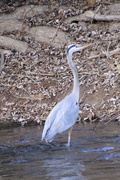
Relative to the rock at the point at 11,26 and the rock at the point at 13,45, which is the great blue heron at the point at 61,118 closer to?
the rock at the point at 13,45

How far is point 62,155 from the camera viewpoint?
22.2 feet

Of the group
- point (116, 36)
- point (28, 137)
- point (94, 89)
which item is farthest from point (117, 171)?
point (116, 36)

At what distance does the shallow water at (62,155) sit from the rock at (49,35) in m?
4.42

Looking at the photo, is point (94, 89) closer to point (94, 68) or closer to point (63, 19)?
point (94, 68)

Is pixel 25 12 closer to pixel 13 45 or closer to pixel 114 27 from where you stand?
pixel 13 45

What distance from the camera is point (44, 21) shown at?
44.7ft

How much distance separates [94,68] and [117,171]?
5.77 meters

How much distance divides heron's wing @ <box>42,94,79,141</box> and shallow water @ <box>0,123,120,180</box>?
288 millimetres

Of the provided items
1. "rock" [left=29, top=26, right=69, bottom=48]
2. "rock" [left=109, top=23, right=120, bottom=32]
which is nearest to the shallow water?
"rock" [left=29, top=26, right=69, bottom=48]

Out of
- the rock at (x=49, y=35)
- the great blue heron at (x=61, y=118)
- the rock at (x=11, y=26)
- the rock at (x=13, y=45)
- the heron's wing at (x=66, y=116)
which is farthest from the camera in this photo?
the rock at (x=11, y=26)

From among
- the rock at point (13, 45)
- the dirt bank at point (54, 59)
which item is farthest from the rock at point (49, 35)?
the rock at point (13, 45)

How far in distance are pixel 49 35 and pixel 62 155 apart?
6.77 meters

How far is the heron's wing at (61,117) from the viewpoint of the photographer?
297 inches

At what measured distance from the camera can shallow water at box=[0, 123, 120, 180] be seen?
5.63 metres
